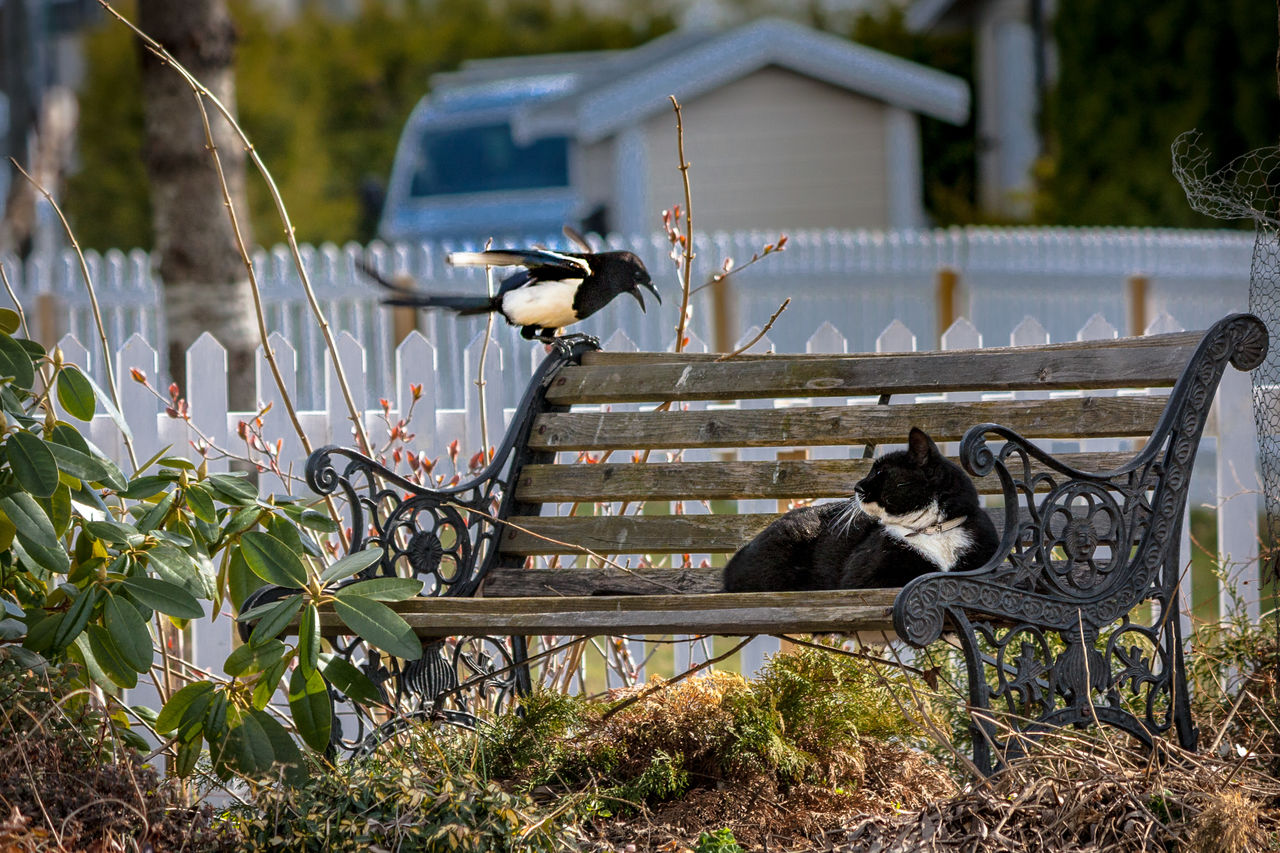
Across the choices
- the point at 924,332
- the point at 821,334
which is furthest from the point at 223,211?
the point at 924,332

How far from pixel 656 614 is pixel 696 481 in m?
0.93

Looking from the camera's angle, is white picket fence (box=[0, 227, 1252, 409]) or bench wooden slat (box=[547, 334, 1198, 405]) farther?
white picket fence (box=[0, 227, 1252, 409])

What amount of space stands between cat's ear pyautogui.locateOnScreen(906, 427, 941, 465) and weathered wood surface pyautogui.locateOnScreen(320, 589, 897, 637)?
1.10 feet

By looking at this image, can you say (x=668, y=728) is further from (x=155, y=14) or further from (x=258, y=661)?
(x=155, y=14)

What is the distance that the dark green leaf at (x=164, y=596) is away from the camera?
9.39 ft

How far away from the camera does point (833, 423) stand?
355 centimetres

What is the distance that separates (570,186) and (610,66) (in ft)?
5.76

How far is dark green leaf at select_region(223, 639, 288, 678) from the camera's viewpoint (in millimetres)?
2795

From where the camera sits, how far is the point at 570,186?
19.5 metres

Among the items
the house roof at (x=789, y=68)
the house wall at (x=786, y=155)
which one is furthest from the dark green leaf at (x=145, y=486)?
the house wall at (x=786, y=155)

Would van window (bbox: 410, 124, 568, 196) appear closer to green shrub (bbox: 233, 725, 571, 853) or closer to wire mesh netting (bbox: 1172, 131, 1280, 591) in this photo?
wire mesh netting (bbox: 1172, 131, 1280, 591)

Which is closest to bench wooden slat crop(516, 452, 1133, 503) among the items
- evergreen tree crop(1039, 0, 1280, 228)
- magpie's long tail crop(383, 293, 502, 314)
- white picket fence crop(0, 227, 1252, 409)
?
magpie's long tail crop(383, 293, 502, 314)

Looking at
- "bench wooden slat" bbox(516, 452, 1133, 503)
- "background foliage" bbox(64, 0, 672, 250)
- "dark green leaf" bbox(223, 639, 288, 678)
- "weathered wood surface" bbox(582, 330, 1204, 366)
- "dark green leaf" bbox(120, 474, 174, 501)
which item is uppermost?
"background foliage" bbox(64, 0, 672, 250)

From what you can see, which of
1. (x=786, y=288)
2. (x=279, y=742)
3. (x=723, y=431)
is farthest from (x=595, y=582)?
(x=786, y=288)
